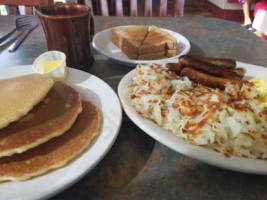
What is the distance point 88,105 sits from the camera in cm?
82

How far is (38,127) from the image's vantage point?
66 cm

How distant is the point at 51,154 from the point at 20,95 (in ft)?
0.69

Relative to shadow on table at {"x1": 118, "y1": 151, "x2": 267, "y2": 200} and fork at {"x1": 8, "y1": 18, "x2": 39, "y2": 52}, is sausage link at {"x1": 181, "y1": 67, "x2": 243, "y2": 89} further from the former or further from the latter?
fork at {"x1": 8, "y1": 18, "x2": 39, "y2": 52}

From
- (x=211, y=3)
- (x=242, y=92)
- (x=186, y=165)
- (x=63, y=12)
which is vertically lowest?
(x=211, y=3)

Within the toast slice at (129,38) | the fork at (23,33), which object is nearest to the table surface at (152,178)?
the toast slice at (129,38)

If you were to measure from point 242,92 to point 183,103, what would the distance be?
20 cm

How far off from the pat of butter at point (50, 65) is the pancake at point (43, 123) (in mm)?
157

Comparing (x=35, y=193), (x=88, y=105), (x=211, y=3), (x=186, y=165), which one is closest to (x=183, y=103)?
(x=186, y=165)

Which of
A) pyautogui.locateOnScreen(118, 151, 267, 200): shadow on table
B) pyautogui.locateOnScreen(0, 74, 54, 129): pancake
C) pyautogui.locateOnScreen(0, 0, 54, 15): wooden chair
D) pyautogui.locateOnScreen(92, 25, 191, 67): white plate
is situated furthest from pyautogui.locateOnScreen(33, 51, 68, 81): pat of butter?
pyautogui.locateOnScreen(0, 0, 54, 15): wooden chair

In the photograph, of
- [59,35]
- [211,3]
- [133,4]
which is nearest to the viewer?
[59,35]

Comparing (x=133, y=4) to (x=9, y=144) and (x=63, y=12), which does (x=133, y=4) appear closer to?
(x=63, y=12)

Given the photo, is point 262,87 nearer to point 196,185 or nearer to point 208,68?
point 208,68

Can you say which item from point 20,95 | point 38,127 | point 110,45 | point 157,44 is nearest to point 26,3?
point 110,45

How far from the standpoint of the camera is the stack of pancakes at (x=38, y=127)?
60 cm
